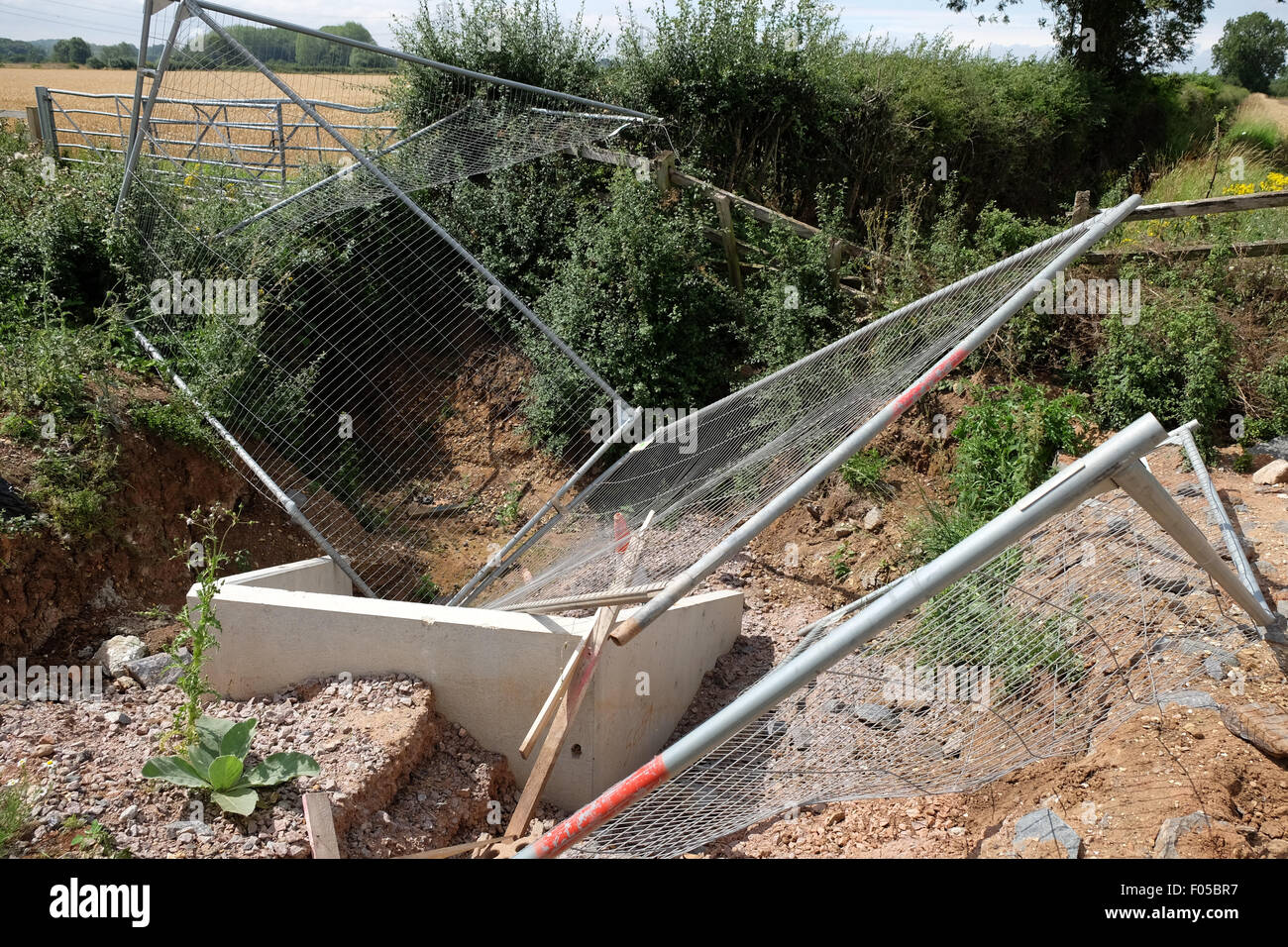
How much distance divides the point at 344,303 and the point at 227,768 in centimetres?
588

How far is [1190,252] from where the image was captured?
299 inches

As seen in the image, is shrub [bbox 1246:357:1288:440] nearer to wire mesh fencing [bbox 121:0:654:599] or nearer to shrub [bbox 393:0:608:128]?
wire mesh fencing [bbox 121:0:654:599]

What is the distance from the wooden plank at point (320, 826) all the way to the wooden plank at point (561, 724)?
33.2 inches

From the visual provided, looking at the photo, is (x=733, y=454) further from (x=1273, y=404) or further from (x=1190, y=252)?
(x=1190, y=252)

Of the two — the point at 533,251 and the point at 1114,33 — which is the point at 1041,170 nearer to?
the point at 1114,33

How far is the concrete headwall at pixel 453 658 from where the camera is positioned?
4.67 meters

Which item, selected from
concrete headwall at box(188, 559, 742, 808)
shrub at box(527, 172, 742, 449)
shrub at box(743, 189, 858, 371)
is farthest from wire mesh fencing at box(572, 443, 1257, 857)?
shrub at box(527, 172, 742, 449)

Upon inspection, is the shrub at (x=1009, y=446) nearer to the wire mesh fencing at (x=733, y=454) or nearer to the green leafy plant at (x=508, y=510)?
the wire mesh fencing at (x=733, y=454)

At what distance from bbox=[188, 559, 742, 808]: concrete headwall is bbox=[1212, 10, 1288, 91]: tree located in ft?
87.9

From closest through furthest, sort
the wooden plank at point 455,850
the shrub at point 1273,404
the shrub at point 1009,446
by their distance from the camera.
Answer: the wooden plank at point 455,850 → the shrub at point 1009,446 → the shrub at point 1273,404

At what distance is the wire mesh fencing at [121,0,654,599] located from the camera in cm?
694

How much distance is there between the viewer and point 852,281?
8922 mm

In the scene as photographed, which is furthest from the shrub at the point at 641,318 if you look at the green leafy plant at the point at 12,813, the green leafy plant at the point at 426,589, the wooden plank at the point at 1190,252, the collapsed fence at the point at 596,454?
the green leafy plant at the point at 12,813

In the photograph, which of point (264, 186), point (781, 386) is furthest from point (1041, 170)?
point (264, 186)
